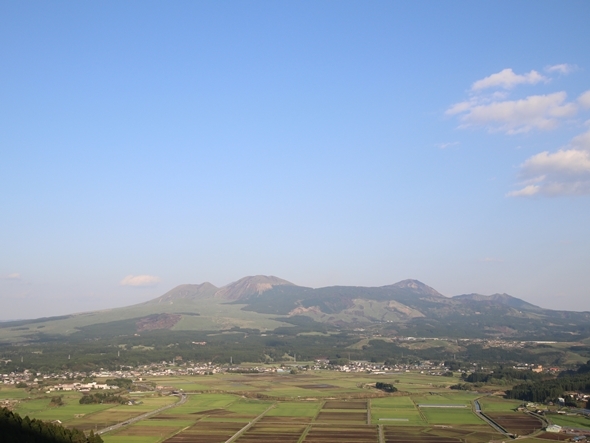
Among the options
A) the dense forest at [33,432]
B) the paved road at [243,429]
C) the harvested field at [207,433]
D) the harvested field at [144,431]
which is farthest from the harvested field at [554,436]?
the dense forest at [33,432]

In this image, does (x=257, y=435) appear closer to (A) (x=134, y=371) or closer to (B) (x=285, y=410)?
(B) (x=285, y=410)

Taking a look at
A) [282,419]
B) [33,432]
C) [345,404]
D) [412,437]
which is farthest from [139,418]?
[412,437]

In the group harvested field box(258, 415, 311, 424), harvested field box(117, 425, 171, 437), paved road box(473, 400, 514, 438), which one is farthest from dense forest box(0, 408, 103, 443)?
paved road box(473, 400, 514, 438)

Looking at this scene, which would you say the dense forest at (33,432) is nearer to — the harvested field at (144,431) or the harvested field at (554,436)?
the harvested field at (144,431)

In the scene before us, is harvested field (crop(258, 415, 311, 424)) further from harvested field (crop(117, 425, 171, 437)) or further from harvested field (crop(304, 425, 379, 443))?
harvested field (crop(117, 425, 171, 437))

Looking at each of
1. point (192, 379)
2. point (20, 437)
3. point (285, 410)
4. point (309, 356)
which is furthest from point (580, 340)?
point (20, 437)

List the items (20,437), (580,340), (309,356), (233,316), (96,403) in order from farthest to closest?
(233,316) → (580,340) → (309,356) → (96,403) → (20,437)
